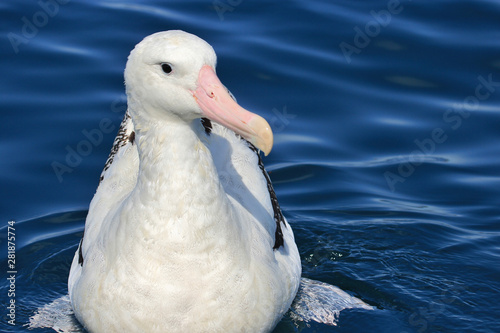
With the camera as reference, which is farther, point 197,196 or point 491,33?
point 491,33

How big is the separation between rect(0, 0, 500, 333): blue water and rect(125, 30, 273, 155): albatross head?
2064mm

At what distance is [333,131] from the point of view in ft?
30.5

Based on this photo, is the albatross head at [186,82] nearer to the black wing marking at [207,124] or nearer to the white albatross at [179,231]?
the white albatross at [179,231]

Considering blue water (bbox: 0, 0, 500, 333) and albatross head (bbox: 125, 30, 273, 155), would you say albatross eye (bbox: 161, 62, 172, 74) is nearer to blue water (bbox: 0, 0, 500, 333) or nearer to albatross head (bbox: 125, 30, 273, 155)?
albatross head (bbox: 125, 30, 273, 155)

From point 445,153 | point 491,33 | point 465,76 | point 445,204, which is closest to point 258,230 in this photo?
point 445,204

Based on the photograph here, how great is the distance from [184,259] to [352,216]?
9.88 feet

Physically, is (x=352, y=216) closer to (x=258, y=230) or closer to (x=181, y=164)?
(x=258, y=230)

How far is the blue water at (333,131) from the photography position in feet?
23.2

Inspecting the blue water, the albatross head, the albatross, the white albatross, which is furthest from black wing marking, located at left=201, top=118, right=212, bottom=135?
the albatross head

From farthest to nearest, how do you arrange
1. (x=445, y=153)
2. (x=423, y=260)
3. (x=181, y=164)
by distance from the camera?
(x=445, y=153) < (x=423, y=260) < (x=181, y=164)

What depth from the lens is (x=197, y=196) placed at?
516 centimetres

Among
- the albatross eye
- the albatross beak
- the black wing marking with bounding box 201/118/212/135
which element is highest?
the albatross eye

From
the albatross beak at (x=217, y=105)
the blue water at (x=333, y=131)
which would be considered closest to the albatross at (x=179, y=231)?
the albatross beak at (x=217, y=105)

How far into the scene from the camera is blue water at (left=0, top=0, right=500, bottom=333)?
23.2 ft
